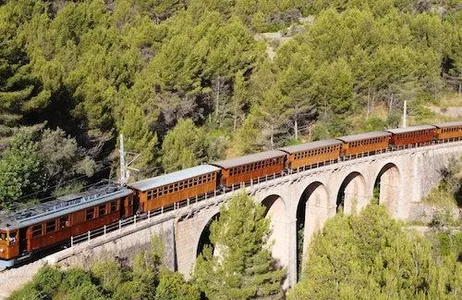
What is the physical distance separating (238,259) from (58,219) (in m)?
8.27

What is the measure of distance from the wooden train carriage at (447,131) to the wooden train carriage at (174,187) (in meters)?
27.7

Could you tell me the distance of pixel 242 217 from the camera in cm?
2517

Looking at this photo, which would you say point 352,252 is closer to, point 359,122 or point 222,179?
point 222,179

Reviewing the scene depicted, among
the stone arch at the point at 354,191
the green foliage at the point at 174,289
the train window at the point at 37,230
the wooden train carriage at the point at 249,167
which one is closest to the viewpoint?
the train window at the point at 37,230

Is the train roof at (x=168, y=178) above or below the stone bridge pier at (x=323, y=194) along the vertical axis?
above

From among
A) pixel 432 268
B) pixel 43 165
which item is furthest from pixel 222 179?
pixel 432 268

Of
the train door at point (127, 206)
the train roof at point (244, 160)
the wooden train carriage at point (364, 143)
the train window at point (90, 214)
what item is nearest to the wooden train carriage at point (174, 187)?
the train door at point (127, 206)

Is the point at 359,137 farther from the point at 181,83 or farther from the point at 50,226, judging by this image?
the point at 50,226

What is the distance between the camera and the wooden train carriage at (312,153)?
38.2 m

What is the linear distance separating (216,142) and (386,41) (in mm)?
26954

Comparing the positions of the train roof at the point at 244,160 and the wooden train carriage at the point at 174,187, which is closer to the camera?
the wooden train carriage at the point at 174,187

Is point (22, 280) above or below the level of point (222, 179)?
below

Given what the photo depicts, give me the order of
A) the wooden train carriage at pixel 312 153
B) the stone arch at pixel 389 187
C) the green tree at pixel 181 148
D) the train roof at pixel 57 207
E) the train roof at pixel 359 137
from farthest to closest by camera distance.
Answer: the stone arch at pixel 389 187
the train roof at pixel 359 137
the wooden train carriage at pixel 312 153
the green tree at pixel 181 148
the train roof at pixel 57 207

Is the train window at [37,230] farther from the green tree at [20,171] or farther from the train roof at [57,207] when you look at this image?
the green tree at [20,171]
